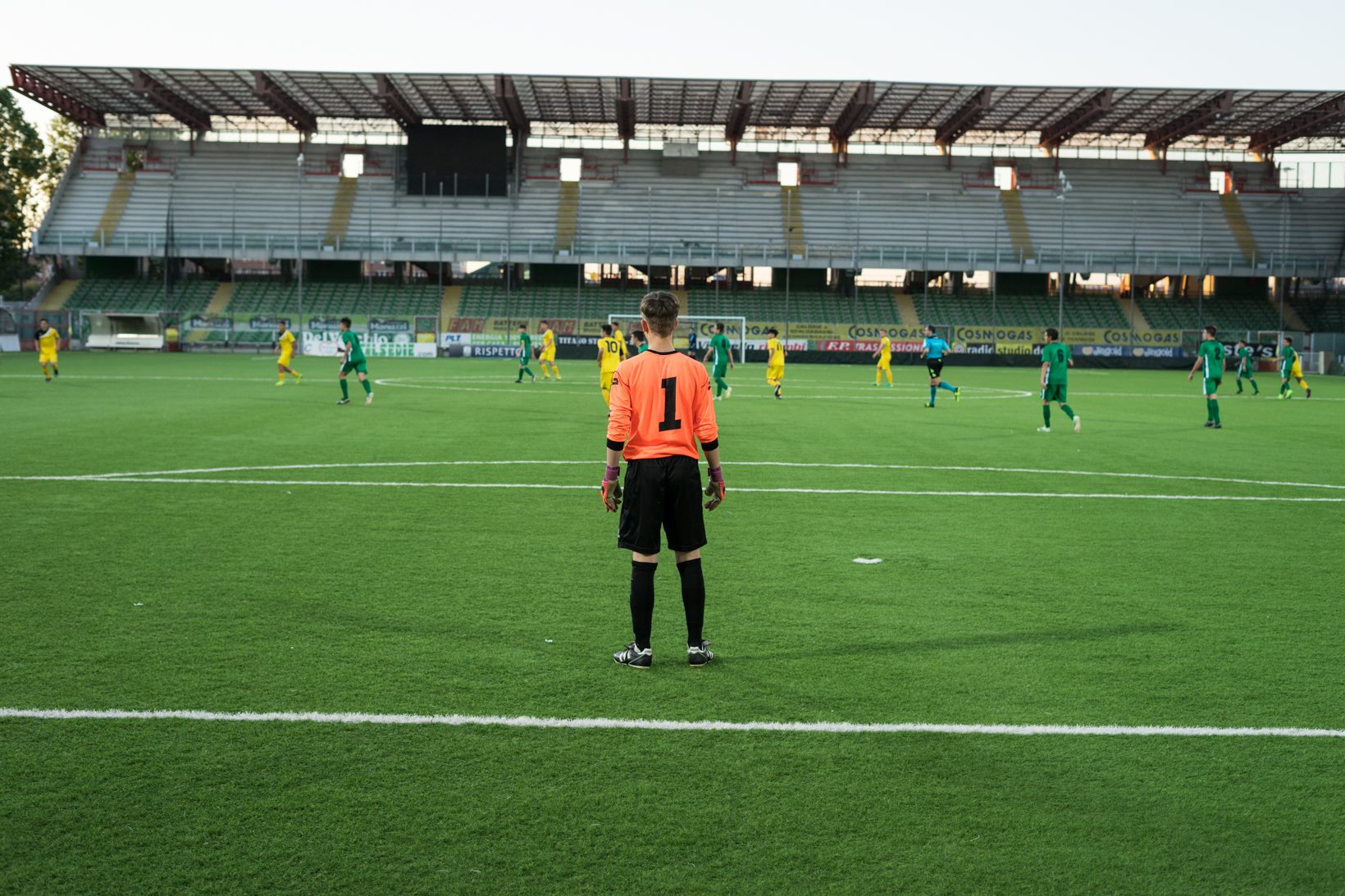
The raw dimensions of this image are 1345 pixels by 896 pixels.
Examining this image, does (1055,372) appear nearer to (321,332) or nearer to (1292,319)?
(321,332)

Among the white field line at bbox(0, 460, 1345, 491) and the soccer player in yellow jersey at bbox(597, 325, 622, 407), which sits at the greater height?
the soccer player in yellow jersey at bbox(597, 325, 622, 407)

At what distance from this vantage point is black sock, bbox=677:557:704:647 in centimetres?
594

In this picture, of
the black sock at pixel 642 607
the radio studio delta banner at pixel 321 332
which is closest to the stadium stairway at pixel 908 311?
the radio studio delta banner at pixel 321 332

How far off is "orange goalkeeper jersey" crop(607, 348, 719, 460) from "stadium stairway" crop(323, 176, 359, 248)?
66.1m

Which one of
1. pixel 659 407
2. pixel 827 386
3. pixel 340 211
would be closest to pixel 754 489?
pixel 659 407

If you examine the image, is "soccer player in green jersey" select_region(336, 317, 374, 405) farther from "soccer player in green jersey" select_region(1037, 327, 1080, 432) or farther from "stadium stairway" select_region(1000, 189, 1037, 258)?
"stadium stairway" select_region(1000, 189, 1037, 258)

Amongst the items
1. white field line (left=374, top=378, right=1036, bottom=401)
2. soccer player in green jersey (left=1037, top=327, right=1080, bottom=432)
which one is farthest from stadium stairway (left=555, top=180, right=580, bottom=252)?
soccer player in green jersey (left=1037, top=327, right=1080, bottom=432)

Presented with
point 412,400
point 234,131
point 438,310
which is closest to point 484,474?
point 412,400

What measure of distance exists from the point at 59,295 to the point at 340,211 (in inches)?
670

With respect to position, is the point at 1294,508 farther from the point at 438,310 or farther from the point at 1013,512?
the point at 438,310

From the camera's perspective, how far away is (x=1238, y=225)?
69.9m

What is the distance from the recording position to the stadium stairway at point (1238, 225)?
224 ft

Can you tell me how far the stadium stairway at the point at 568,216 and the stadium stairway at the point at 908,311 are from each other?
20.0m

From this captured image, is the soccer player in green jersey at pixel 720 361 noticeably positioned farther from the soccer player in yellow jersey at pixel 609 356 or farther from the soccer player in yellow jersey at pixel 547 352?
the soccer player in yellow jersey at pixel 547 352
